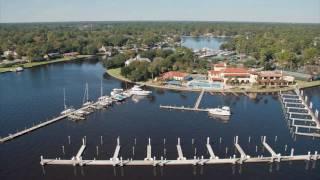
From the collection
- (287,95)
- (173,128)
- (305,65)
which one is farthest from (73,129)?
(305,65)

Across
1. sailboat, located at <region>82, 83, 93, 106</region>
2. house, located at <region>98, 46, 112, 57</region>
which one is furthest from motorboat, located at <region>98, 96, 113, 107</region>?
house, located at <region>98, 46, 112, 57</region>

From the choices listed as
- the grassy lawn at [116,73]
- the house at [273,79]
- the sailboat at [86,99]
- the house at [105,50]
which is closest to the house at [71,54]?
the house at [105,50]

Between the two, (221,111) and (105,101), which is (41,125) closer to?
(105,101)

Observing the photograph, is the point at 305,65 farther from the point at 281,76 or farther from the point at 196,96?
the point at 196,96

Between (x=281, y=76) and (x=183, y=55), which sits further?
(x=183, y=55)

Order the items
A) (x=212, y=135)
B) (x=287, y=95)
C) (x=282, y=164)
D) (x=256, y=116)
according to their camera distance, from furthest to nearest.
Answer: (x=287, y=95) < (x=256, y=116) < (x=212, y=135) < (x=282, y=164)

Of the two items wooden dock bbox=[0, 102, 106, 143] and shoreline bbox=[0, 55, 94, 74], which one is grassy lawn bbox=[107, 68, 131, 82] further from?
shoreline bbox=[0, 55, 94, 74]
